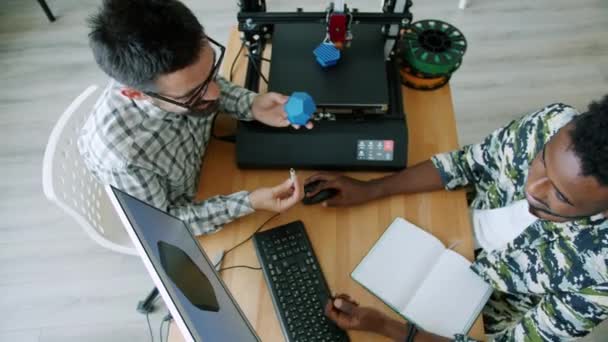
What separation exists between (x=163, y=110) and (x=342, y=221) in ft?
1.69

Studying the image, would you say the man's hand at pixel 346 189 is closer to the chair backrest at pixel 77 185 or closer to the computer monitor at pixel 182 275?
the computer monitor at pixel 182 275

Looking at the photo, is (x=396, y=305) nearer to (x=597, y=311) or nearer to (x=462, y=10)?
(x=597, y=311)

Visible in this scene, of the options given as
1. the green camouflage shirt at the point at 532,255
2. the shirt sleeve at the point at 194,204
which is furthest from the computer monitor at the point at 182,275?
the green camouflage shirt at the point at 532,255

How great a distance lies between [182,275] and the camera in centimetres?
77

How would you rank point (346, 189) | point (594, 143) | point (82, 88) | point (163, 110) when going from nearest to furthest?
point (594, 143) < point (163, 110) < point (346, 189) < point (82, 88)

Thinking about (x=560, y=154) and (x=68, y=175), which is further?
(x=68, y=175)

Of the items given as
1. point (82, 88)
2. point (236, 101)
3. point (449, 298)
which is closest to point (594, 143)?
point (449, 298)

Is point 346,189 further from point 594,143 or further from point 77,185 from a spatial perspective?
point 77,185

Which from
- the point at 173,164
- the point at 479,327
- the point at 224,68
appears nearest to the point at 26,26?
the point at 224,68

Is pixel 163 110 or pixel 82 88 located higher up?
pixel 163 110

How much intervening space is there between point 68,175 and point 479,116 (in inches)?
72.1

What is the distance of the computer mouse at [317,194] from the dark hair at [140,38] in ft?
1.45

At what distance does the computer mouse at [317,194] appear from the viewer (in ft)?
3.63

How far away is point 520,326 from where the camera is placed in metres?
0.94
